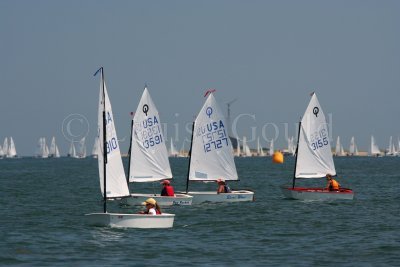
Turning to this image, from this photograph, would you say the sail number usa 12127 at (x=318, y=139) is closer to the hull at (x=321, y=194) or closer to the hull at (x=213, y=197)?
the hull at (x=321, y=194)

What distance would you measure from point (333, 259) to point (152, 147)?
21.7m

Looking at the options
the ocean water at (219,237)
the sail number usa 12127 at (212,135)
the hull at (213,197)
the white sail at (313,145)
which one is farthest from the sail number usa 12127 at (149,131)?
the white sail at (313,145)

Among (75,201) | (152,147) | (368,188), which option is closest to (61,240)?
(152,147)

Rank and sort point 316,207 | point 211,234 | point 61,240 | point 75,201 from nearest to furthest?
point 61,240 < point 211,234 < point 316,207 < point 75,201

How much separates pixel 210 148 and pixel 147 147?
398 cm

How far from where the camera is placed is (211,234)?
3522 centimetres

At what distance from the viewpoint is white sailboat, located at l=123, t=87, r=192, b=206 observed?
4853 cm

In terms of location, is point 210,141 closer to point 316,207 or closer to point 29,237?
point 316,207

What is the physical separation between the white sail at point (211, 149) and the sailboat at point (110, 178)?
13.3 meters

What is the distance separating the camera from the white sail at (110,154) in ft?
115

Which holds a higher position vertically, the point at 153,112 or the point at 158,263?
the point at 153,112

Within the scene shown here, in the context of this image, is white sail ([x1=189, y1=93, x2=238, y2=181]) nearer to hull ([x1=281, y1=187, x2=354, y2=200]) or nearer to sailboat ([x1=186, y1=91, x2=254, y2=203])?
sailboat ([x1=186, y1=91, x2=254, y2=203])

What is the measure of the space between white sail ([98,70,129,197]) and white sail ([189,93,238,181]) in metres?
13.0

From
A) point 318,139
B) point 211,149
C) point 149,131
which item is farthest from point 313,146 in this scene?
point 149,131
